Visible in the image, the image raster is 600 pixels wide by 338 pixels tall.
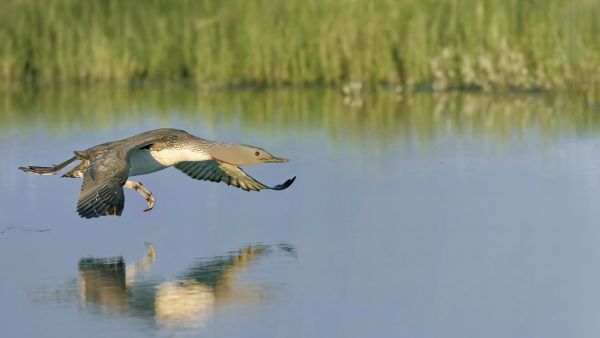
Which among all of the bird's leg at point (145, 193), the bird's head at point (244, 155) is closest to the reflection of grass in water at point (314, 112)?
the bird's head at point (244, 155)

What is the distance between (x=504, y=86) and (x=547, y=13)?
1097 mm

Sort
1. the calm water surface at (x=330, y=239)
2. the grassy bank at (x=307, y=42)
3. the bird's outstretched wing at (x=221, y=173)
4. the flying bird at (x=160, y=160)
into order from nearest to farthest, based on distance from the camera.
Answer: the calm water surface at (x=330, y=239), the flying bird at (x=160, y=160), the bird's outstretched wing at (x=221, y=173), the grassy bank at (x=307, y=42)

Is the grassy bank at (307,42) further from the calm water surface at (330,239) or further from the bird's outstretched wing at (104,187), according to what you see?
the bird's outstretched wing at (104,187)

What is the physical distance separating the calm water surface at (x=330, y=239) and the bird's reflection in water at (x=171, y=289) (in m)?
0.02

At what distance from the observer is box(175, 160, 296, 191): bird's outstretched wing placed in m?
9.55

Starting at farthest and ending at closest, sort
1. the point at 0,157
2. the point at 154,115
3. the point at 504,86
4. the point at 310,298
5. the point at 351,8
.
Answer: the point at 351,8 < the point at 504,86 < the point at 154,115 < the point at 0,157 < the point at 310,298

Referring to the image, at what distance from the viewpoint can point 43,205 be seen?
9.73m

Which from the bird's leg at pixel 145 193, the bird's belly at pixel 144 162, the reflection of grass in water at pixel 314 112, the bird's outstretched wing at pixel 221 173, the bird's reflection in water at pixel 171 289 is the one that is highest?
the reflection of grass in water at pixel 314 112

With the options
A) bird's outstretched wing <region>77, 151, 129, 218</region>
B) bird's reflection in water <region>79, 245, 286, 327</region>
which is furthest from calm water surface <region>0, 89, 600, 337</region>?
bird's outstretched wing <region>77, 151, 129, 218</region>

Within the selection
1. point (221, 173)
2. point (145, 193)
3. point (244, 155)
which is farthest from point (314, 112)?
point (145, 193)

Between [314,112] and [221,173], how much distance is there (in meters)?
5.54

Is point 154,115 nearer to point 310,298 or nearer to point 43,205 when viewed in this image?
point 43,205

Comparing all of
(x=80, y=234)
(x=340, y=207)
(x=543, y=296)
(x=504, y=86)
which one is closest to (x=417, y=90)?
(x=504, y=86)

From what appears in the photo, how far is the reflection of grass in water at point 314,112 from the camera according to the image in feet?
44.7
